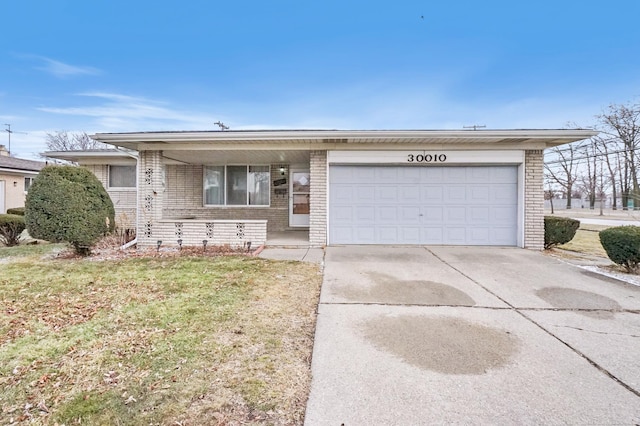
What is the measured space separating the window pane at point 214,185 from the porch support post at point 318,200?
4.91m

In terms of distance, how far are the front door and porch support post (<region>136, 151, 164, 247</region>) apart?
4675mm

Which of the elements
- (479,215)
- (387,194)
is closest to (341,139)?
(387,194)

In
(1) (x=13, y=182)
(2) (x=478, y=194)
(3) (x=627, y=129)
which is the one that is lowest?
(2) (x=478, y=194)

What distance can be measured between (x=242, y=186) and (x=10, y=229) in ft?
23.5

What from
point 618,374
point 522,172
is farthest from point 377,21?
point 618,374

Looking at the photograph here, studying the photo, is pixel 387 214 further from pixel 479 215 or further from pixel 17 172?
pixel 17 172

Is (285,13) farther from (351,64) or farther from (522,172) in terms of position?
(522,172)

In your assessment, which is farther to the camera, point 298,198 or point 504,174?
point 298,198

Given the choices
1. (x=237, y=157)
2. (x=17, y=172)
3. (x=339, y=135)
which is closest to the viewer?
(x=339, y=135)

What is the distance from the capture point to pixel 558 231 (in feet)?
28.0

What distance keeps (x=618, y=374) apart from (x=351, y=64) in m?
14.4

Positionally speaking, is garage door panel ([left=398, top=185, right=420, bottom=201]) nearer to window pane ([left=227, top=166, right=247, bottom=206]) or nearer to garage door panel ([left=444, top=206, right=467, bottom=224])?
garage door panel ([left=444, top=206, right=467, bottom=224])

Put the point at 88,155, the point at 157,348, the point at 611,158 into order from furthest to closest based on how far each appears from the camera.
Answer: the point at 611,158 < the point at 88,155 < the point at 157,348

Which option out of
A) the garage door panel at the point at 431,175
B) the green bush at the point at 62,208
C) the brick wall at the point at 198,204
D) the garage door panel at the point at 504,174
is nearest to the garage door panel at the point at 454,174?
the garage door panel at the point at 431,175
